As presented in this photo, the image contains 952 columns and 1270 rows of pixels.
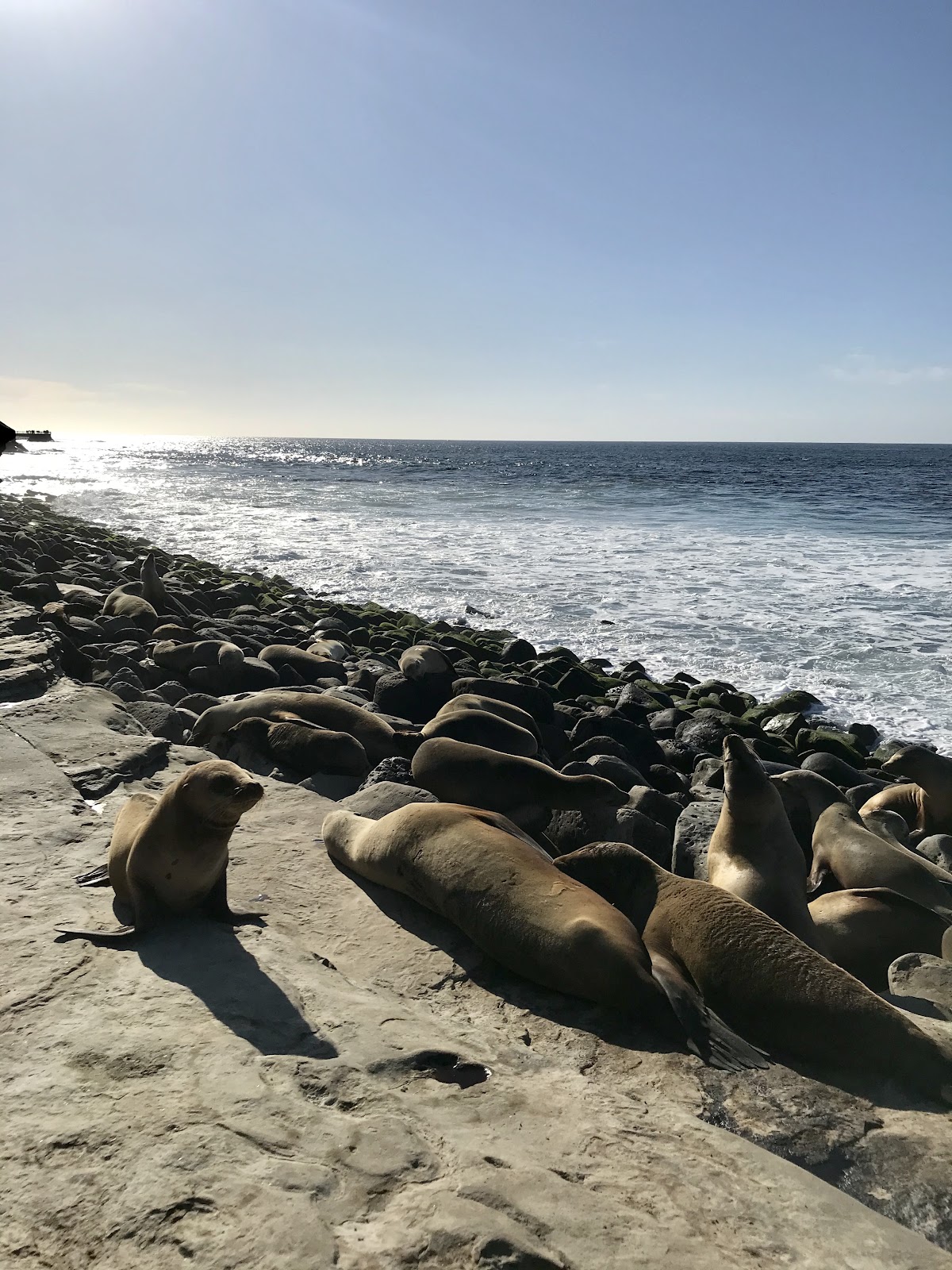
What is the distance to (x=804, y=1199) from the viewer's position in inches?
87.7

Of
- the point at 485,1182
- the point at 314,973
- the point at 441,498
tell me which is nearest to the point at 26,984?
the point at 314,973

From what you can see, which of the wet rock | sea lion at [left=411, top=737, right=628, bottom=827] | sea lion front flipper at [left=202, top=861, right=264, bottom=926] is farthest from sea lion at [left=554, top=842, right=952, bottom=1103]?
sea lion front flipper at [left=202, top=861, right=264, bottom=926]

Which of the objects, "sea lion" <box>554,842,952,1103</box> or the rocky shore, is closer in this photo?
the rocky shore

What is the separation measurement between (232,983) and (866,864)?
12.7ft

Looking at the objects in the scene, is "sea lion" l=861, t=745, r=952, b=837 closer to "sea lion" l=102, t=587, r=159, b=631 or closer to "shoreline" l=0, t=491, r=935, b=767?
"shoreline" l=0, t=491, r=935, b=767

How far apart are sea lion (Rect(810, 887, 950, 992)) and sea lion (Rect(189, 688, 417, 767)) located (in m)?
3.52

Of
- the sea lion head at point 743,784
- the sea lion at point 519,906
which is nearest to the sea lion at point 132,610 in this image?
the sea lion at point 519,906

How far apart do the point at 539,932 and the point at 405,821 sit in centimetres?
113

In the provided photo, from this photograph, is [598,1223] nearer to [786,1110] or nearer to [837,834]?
[786,1110]

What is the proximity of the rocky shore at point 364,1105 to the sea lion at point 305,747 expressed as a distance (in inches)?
31.4

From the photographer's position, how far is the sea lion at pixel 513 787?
5.48 meters

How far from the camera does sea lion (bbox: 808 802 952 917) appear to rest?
506 cm

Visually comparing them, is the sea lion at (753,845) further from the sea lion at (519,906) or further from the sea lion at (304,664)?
the sea lion at (304,664)

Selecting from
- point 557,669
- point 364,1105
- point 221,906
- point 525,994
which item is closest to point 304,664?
point 557,669
